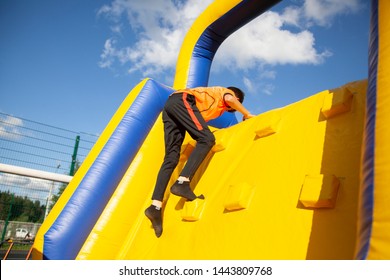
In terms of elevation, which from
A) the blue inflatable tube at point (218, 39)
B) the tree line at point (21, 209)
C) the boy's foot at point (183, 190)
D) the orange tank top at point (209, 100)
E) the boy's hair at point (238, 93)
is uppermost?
the blue inflatable tube at point (218, 39)

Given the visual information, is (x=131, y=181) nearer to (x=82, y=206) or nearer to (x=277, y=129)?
(x=82, y=206)

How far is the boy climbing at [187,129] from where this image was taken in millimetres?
1903

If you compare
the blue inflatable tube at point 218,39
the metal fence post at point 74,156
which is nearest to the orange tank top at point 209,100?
the blue inflatable tube at point 218,39

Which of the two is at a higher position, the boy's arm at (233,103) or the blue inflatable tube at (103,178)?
the boy's arm at (233,103)

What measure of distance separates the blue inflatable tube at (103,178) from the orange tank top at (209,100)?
483mm

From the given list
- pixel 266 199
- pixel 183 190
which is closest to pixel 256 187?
pixel 266 199

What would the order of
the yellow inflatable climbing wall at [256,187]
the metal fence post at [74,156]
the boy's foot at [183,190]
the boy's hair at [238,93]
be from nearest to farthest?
the yellow inflatable climbing wall at [256,187], the boy's foot at [183,190], the boy's hair at [238,93], the metal fence post at [74,156]

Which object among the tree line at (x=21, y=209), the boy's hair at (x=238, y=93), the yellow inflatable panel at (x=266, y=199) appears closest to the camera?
the yellow inflatable panel at (x=266, y=199)

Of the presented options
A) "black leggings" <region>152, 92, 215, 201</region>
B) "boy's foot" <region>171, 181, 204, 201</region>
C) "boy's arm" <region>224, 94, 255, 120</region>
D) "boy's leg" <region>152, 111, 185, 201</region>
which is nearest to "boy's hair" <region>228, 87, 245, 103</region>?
"boy's arm" <region>224, 94, 255, 120</region>

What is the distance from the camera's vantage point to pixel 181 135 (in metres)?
2.14

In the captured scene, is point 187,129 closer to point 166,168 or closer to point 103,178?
point 166,168

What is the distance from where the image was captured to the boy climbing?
190 cm

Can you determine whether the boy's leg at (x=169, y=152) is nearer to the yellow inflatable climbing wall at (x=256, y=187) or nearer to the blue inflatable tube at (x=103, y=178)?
the yellow inflatable climbing wall at (x=256, y=187)

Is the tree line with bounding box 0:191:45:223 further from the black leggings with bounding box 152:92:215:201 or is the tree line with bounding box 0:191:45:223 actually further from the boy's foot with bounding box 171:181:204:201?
the boy's foot with bounding box 171:181:204:201
